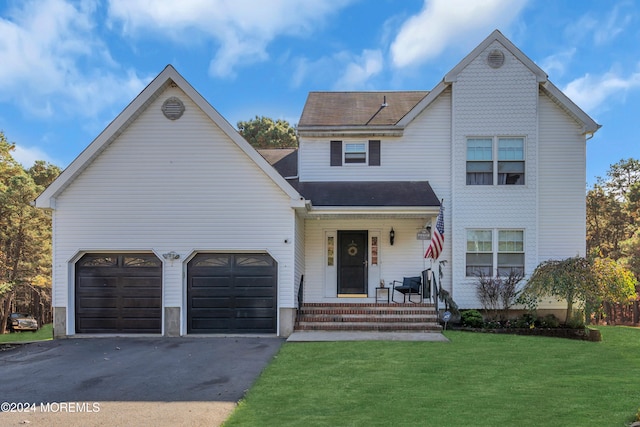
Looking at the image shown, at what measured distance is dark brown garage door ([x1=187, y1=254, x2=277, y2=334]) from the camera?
12.3 meters

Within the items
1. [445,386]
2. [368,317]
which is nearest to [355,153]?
[368,317]

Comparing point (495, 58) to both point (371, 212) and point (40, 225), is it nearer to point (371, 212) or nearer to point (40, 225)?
point (371, 212)

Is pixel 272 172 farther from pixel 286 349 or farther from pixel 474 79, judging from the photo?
pixel 474 79

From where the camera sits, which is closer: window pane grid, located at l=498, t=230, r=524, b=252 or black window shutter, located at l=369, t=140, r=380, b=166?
window pane grid, located at l=498, t=230, r=524, b=252

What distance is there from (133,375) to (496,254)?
1073cm

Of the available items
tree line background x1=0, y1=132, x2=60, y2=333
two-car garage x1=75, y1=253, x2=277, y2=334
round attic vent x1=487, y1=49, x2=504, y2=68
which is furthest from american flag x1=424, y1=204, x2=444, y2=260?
tree line background x1=0, y1=132, x2=60, y2=333

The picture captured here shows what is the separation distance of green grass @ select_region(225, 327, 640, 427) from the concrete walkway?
20.8 inches

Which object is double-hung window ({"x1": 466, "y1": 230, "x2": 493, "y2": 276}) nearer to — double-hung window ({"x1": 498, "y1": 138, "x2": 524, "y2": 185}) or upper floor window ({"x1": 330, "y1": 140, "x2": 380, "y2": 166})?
double-hung window ({"x1": 498, "y1": 138, "x2": 524, "y2": 185})

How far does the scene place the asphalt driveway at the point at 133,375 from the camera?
610 cm

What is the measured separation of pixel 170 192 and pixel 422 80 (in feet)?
42.9

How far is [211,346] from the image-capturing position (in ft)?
35.0

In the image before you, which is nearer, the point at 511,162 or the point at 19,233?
the point at 511,162

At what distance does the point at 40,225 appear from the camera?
28094 mm

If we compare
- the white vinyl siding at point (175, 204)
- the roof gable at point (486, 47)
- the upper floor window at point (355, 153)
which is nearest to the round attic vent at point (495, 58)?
the roof gable at point (486, 47)
